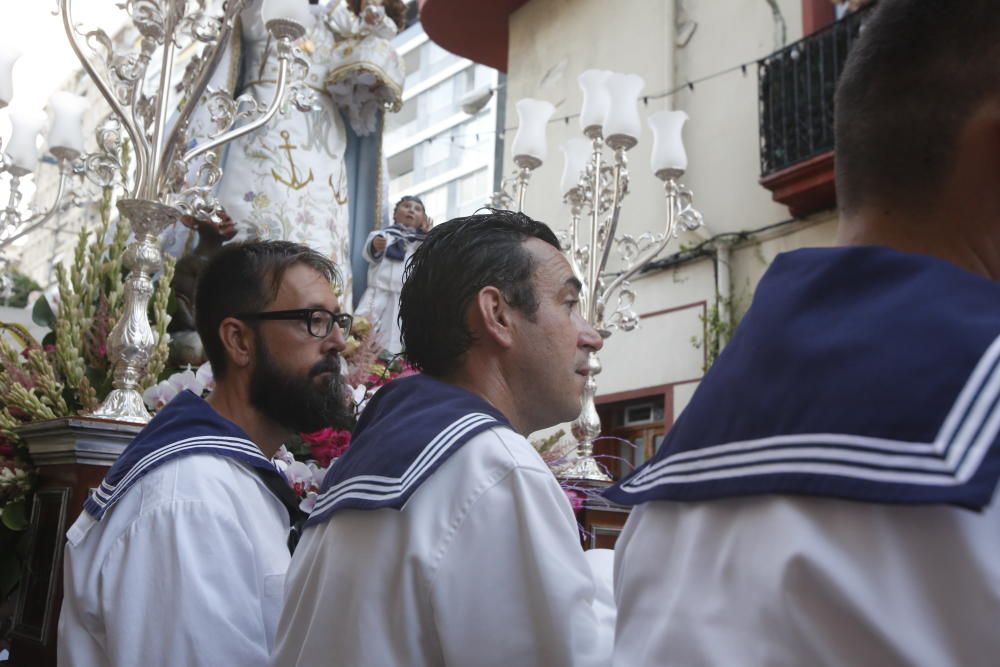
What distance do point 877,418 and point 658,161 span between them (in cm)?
417

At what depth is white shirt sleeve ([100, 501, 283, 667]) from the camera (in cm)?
193

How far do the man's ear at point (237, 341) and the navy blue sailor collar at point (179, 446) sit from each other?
0.82 ft

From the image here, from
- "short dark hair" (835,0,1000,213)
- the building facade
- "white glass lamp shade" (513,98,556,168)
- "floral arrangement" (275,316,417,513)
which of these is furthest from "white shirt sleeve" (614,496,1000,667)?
the building facade

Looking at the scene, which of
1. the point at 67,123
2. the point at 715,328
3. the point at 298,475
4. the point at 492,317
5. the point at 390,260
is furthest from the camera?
the point at 715,328

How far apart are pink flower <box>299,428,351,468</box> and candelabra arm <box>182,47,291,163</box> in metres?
1.00

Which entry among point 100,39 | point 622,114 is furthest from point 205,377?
point 622,114

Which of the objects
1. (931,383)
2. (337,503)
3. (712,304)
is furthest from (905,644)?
(712,304)

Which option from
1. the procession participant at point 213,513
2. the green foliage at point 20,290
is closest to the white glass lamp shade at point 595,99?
the procession participant at point 213,513

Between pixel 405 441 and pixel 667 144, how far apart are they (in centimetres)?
360

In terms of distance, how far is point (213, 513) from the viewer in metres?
2.06

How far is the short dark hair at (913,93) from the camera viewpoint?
0.94 m

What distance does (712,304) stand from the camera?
9.35 m

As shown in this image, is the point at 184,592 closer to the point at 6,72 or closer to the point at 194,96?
the point at 194,96

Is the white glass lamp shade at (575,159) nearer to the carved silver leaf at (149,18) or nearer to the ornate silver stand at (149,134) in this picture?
the ornate silver stand at (149,134)
